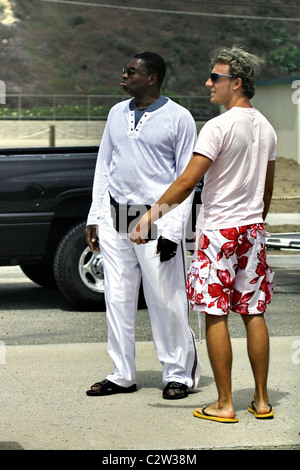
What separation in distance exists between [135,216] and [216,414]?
1.17 m

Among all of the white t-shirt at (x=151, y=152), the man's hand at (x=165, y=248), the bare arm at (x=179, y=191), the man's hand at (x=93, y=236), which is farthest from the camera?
the man's hand at (x=93, y=236)

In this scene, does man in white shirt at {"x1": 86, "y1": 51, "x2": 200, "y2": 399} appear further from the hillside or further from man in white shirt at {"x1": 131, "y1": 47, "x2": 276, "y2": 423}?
the hillside

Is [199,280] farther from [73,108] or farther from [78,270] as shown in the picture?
[73,108]

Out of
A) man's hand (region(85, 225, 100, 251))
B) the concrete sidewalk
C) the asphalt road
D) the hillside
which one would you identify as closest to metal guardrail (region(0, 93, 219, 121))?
the hillside

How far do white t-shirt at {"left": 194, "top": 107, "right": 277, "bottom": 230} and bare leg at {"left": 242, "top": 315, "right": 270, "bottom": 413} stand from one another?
1.67 feet

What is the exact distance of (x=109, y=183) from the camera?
547cm

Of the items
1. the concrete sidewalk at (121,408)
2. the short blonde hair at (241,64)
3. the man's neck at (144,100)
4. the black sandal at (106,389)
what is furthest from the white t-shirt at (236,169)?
the black sandal at (106,389)

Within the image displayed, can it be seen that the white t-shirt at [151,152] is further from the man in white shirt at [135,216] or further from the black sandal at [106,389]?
the black sandal at [106,389]

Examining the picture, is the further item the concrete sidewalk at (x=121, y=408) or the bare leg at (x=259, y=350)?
the bare leg at (x=259, y=350)

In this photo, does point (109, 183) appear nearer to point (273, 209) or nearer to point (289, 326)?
point (289, 326)

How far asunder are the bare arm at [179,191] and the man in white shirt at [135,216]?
0.44m

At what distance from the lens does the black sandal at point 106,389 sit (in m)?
5.43

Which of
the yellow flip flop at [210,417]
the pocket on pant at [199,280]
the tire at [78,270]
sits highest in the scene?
the pocket on pant at [199,280]

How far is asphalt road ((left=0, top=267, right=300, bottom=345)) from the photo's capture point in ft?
23.8
